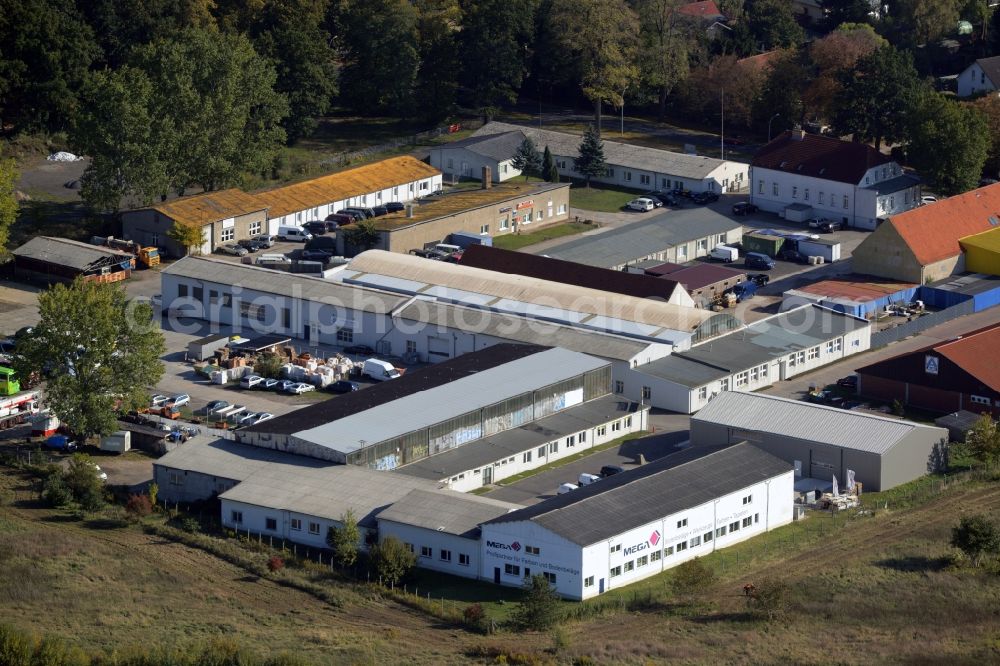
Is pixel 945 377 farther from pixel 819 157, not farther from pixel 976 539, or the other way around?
pixel 819 157

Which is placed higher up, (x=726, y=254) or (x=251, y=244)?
(x=251, y=244)

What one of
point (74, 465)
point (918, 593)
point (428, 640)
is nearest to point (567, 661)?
point (428, 640)

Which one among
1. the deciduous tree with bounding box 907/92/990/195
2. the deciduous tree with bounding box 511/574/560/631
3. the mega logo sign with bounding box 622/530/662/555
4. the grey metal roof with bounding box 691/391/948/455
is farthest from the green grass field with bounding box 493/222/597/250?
the deciduous tree with bounding box 511/574/560/631

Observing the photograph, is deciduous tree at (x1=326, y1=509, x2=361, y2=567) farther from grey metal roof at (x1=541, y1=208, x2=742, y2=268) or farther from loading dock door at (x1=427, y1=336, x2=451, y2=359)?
grey metal roof at (x1=541, y1=208, x2=742, y2=268)

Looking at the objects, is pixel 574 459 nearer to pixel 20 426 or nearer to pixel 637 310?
pixel 637 310

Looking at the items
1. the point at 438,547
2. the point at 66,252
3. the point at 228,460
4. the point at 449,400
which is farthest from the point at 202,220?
the point at 438,547

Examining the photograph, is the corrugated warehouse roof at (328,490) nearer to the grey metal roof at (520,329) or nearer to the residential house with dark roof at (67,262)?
the grey metal roof at (520,329)
